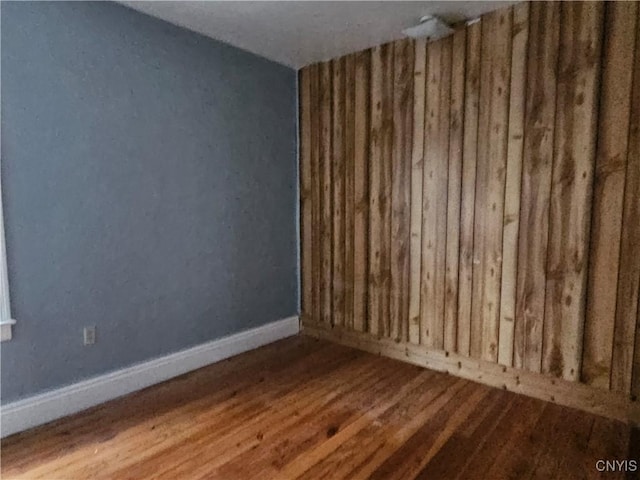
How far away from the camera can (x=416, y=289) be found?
125 inches

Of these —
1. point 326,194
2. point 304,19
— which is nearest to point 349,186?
point 326,194

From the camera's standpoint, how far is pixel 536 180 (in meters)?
2.58

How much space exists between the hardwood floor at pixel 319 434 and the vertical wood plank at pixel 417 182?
1.63 ft

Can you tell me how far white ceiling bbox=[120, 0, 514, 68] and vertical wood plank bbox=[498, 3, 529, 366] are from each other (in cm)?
25

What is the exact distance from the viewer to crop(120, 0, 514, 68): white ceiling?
2594 millimetres

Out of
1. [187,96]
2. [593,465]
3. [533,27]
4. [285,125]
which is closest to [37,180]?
[187,96]

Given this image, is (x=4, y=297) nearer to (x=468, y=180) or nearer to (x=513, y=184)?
(x=468, y=180)

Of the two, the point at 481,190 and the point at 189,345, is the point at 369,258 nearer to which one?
the point at 481,190

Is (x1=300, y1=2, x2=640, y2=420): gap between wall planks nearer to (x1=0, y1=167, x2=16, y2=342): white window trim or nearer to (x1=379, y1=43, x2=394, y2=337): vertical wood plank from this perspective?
(x1=379, y1=43, x2=394, y2=337): vertical wood plank

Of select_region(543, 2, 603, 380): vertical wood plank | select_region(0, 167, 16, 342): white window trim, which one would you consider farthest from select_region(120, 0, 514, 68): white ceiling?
select_region(0, 167, 16, 342): white window trim

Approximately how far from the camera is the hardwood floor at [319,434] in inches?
77.2

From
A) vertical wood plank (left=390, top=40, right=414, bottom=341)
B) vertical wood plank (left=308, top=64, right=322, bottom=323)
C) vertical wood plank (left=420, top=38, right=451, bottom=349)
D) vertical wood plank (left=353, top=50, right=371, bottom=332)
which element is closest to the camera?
vertical wood plank (left=420, top=38, right=451, bottom=349)

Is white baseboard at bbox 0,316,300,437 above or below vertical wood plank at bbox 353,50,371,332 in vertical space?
below

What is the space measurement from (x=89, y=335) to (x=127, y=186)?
0.94 meters
